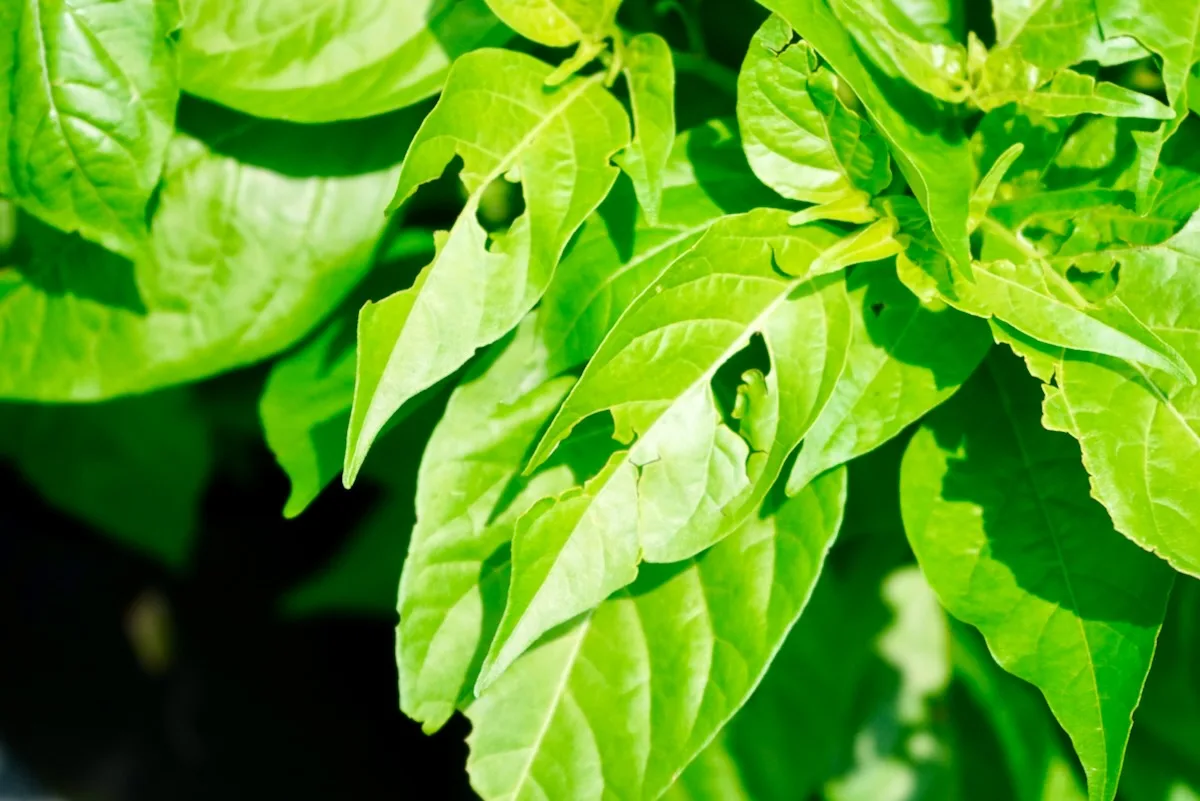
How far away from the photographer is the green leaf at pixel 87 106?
2.49 feet

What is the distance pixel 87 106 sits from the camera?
76cm

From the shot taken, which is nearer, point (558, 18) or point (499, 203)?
point (558, 18)

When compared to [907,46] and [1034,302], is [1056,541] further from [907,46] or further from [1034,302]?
[907,46]

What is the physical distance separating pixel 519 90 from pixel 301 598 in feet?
3.05

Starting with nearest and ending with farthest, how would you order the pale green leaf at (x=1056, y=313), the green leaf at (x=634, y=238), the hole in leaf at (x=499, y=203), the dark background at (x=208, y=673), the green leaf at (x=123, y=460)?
1. the pale green leaf at (x=1056, y=313)
2. the green leaf at (x=634, y=238)
3. the hole in leaf at (x=499, y=203)
4. the green leaf at (x=123, y=460)
5. the dark background at (x=208, y=673)

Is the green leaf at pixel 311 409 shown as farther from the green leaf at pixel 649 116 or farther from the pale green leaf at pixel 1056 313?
the pale green leaf at pixel 1056 313

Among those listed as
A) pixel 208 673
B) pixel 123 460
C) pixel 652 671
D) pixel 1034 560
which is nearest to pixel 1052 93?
pixel 1034 560

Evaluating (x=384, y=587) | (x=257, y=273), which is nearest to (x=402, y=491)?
(x=384, y=587)

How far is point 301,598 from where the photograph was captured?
147 cm

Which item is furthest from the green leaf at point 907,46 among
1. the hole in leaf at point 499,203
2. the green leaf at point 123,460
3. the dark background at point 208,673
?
the dark background at point 208,673

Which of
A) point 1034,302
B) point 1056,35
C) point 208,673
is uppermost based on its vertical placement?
point 1056,35

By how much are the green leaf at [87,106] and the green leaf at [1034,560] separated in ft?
1.90

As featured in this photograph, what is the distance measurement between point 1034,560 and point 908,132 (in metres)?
0.29

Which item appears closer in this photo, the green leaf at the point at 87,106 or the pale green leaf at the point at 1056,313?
the pale green leaf at the point at 1056,313
